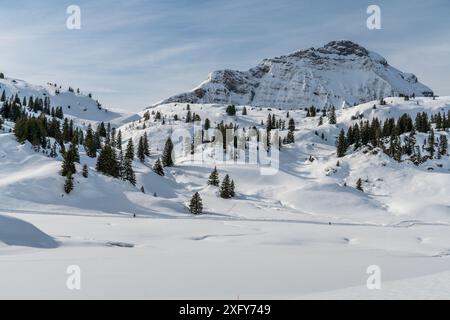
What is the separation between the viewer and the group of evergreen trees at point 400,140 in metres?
128

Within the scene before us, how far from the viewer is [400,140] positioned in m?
134

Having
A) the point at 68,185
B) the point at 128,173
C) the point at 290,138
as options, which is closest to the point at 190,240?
the point at 68,185

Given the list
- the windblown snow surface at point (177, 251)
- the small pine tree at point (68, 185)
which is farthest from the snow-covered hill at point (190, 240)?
the small pine tree at point (68, 185)

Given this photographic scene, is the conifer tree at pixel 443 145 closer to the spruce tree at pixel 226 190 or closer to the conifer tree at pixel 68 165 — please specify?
the spruce tree at pixel 226 190

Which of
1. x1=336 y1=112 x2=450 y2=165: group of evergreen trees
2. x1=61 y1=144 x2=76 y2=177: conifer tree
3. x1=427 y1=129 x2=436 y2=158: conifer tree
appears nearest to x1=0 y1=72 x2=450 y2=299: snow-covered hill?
x1=61 y1=144 x2=76 y2=177: conifer tree

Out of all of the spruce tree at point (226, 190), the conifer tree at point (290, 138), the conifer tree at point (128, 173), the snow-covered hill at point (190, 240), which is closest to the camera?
the snow-covered hill at point (190, 240)

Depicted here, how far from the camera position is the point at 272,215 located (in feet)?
244

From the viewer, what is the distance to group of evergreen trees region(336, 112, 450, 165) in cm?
12850

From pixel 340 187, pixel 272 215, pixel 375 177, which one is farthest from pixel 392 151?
pixel 272 215

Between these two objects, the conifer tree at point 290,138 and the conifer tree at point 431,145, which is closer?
the conifer tree at point 431,145

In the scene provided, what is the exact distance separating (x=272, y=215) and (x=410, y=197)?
47669mm

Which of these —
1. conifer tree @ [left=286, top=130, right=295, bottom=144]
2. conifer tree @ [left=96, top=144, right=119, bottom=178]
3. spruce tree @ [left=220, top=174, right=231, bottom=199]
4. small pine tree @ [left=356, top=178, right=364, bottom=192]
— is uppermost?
conifer tree @ [left=286, top=130, right=295, bottom=144]

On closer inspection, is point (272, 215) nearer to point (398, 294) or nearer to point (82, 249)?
point (82, 249)

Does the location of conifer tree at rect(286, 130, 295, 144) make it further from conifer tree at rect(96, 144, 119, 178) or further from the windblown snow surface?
conifer tree at rect(96, 144, 119, 178)
